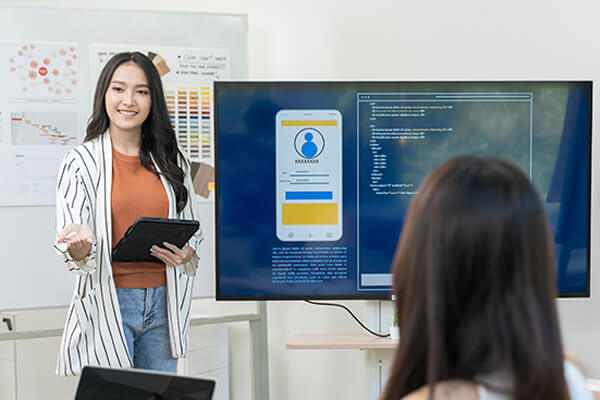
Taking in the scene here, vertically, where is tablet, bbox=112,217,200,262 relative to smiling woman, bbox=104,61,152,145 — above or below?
below

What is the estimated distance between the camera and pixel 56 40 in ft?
8.99

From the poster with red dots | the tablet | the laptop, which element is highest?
the poster with red dots

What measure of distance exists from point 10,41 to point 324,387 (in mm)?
2146

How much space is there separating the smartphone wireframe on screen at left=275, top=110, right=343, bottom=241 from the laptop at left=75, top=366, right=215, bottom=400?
1456 millimetres

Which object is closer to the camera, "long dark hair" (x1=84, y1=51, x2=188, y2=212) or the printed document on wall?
"long dark hair" (x1=84, y1=51, x2=188, y2=212)

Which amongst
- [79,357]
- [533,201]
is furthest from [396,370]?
[79,357]

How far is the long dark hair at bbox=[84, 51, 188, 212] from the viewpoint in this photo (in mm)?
2246

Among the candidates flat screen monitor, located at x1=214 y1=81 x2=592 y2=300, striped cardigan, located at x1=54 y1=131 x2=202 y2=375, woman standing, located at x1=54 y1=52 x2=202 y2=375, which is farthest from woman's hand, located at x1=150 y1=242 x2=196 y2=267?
flat screen monitor, located at x1=214 y1=81 x2=592 y2=300

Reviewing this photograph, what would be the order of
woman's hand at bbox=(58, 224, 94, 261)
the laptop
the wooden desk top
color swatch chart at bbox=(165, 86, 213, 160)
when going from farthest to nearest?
color swatch chart at bbox=(165, 86, 213, 160), the wooden desk top, woman's hand at bbox=(58, 224, 94, 261), the laptop

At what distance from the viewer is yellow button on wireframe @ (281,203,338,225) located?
2545 millimetres

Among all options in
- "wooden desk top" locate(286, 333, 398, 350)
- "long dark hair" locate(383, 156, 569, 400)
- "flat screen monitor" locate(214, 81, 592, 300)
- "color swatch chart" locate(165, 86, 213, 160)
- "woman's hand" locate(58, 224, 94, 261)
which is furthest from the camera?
"color swatch chart" locate(165, 86, 213, 160)

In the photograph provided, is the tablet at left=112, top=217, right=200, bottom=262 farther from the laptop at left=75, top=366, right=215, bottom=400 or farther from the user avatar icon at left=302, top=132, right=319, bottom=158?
the laptop at left=75, top=366, right=215, bottom=400

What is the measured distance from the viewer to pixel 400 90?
2.54 m

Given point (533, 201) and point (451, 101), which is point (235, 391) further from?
point (533, 201)
